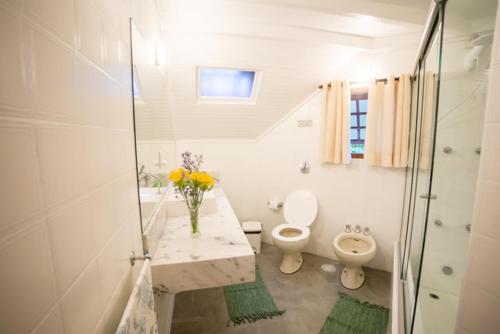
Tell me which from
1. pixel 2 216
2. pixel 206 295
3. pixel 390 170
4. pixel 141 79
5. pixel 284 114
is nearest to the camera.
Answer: pixel 2 216

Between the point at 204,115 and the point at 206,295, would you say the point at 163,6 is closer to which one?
the point at 204,115

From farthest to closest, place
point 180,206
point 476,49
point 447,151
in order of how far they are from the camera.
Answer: point 180,206 → point 447,151 → point 476,49

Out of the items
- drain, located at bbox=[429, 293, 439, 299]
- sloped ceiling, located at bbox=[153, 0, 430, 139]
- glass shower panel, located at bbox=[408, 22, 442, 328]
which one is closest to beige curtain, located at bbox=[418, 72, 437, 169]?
glass shower panel, located at bbox=[408, 22, 442, 328]

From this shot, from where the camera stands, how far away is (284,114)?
2719 mm

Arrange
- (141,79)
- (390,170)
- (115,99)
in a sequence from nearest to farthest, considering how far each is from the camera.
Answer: (115,99) < (141,79) < (390,170)

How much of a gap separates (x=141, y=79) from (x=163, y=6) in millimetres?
855

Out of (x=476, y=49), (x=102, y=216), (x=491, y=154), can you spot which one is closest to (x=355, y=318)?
(x=491, y=154)

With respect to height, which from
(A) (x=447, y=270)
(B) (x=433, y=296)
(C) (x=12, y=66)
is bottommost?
(B) (x=433, y=296)

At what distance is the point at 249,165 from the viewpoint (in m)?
3.02

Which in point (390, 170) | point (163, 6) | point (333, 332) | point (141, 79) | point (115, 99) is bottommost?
point (333, 332)

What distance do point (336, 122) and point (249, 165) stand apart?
1.25 metres

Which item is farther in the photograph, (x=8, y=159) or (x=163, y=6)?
(x=163, y=6)

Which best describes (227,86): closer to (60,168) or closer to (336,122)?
(336,122)

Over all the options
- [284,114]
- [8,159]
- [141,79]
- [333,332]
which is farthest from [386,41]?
[8,159]
